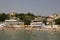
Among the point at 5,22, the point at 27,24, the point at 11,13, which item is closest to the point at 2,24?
the point at 5,22

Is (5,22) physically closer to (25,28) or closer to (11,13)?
(25,28)

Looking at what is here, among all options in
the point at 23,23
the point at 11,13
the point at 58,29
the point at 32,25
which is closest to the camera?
the point at 58,29

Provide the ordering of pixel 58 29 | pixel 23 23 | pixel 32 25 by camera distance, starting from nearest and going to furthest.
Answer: pixel 58 29
pixel 32 25
pixel 23 23

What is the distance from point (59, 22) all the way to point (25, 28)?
13.0 meters

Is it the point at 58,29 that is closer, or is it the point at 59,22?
the point at 58,29

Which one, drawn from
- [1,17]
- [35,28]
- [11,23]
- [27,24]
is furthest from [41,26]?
[1,17]

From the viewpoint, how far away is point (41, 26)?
69812 mm

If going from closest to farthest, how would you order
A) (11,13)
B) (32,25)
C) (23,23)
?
(32,25) → (23,23) → (11,13)

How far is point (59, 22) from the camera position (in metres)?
75.6

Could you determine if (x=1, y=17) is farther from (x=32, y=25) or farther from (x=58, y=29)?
(x=58, y=29)

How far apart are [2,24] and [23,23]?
638 cm

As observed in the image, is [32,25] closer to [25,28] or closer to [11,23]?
[25,28]

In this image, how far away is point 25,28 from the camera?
A: 67.4m

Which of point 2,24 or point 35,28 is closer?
point 35,28
